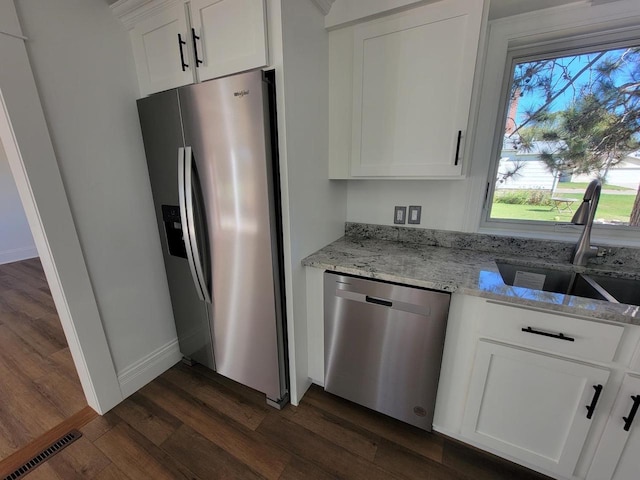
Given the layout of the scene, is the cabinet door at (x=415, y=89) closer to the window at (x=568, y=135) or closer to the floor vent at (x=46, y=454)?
the window at (x=568, y=135)

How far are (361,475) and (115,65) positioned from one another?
8.07 feet

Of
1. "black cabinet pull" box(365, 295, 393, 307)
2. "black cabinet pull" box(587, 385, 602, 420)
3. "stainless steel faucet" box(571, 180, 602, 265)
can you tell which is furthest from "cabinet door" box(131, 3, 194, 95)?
"black cabinet pull" box(587, 385, 602, 420)

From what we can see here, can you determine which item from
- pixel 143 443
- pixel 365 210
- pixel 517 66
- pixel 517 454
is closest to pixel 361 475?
pixel 517 454

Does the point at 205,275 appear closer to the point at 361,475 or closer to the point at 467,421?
the point at 361,475

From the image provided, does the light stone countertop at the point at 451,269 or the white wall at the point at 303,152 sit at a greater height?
the white wall at the point at 303,152

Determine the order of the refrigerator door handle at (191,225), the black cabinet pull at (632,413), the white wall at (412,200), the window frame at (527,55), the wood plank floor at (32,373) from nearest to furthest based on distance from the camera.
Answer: the black cabinet pull at (632,413) < the window frame at (527,55) < the refrigerator door handle at (191,225) < the wood plank floor at (32,373) < the white wall at (412,200)

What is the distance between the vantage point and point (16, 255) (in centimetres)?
406

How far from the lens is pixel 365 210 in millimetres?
1899

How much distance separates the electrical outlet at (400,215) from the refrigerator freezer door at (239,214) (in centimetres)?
90

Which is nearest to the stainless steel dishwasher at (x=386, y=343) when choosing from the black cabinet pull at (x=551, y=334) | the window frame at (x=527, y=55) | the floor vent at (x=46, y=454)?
the black cabinet pull at (x=551, y=334)

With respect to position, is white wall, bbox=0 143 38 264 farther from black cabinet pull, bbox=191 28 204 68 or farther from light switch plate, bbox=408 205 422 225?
light switch plate, bbox=408 205 422 225

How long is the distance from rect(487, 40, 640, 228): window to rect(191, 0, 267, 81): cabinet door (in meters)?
1.35

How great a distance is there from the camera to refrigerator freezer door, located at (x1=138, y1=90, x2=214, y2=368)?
141cm

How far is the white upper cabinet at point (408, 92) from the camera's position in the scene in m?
1.22
